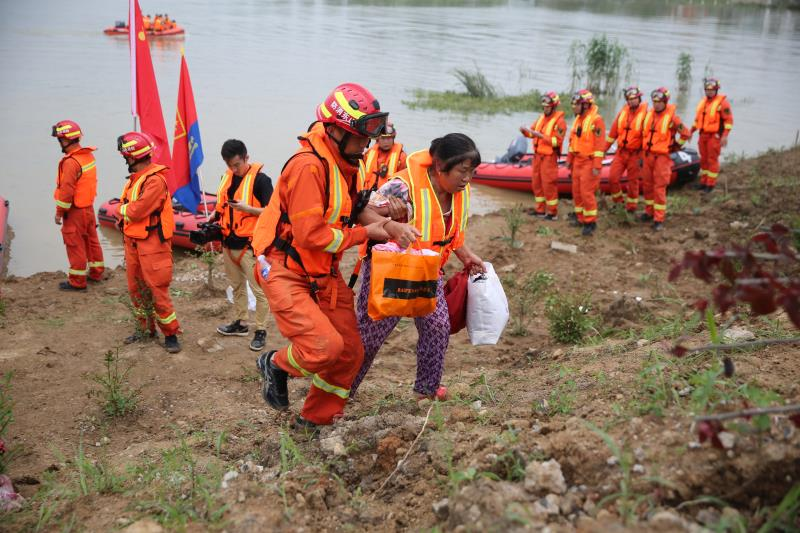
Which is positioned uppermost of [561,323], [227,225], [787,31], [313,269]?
[787,31]

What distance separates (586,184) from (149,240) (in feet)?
21.5

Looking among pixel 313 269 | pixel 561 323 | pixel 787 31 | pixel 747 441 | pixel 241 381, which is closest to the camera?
pixel 747 441

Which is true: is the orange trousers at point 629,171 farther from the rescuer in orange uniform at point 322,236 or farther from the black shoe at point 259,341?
the rescuer in orange uniform at point 322,236

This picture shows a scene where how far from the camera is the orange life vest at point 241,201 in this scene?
6.54m

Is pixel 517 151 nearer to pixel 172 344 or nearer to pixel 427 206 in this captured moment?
pixel 172 344

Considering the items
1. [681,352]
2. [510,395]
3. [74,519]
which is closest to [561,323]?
[510,395]

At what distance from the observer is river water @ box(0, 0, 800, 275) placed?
15938 mm

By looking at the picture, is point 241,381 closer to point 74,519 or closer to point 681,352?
point 74,519

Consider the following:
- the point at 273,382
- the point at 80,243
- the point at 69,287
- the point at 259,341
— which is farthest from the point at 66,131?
the point at 273,382

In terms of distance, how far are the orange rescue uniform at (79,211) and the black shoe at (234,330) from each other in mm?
2215

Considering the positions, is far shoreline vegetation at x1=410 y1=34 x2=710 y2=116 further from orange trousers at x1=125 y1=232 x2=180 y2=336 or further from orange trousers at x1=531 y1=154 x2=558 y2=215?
orange trousers at x1=125 y1=232 x2=180 y2=336

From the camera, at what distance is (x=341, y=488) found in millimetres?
3441

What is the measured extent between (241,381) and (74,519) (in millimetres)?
2605

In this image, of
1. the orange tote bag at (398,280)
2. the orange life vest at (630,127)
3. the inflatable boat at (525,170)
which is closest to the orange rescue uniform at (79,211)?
the orange tote bag at (398,280)
